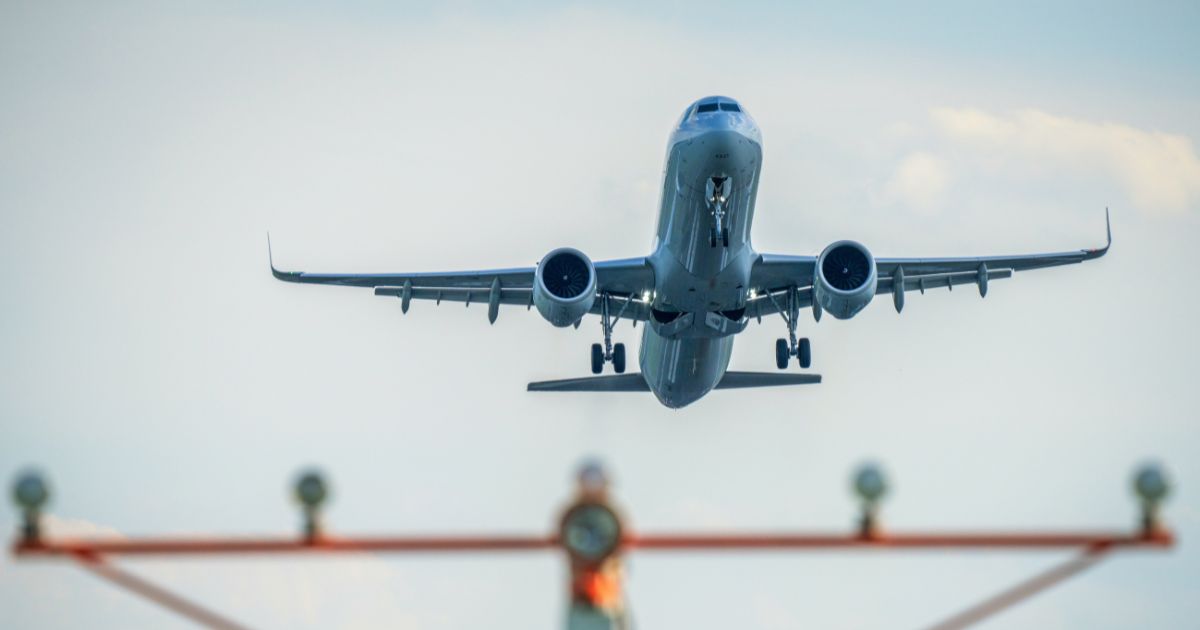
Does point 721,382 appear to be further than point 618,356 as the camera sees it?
Yes

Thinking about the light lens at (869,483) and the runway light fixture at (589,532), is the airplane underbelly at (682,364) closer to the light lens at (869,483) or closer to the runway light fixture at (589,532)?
the light lens at (869,483)

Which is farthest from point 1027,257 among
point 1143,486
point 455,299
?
point 1143,486

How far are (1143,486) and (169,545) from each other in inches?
202

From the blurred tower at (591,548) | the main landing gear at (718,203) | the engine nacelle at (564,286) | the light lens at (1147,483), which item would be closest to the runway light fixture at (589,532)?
the blurred tower at (591,548)

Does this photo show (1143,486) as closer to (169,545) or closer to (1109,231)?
(169,545)

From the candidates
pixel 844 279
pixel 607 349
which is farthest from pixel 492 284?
pixel 844 279

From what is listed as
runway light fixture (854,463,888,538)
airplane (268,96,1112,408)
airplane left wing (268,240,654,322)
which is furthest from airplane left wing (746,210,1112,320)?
runway light fixture (854,463,888,538)

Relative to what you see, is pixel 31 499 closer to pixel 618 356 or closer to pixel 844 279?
pixel 844 279

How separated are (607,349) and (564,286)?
516 cm

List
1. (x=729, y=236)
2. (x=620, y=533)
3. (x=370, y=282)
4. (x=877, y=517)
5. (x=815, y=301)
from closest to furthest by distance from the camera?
1. (x=620, y=533)
2. (x=877, y=517)
3. (x=729, y=236)
4. (x=815, y=301)
5. (x=370, y=282)

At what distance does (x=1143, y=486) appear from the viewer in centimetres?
917

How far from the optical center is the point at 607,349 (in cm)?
4356

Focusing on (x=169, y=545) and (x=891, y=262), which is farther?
(x=891, y=262)

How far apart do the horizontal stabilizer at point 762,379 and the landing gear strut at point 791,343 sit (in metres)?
0.35
